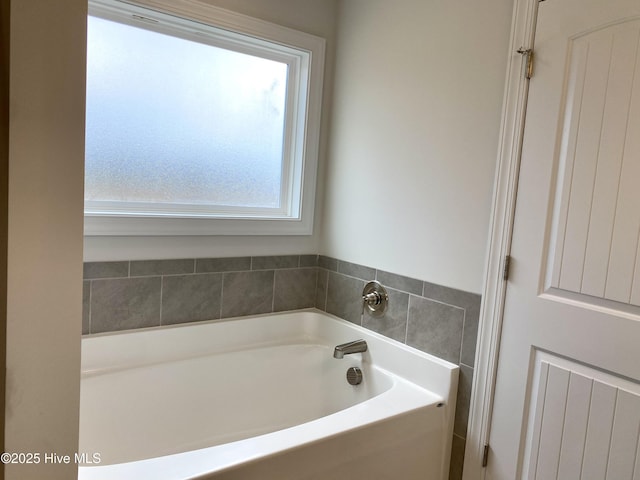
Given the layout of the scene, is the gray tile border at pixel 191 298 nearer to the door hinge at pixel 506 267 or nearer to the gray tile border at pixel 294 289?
the gray tile border at pixel 294 289

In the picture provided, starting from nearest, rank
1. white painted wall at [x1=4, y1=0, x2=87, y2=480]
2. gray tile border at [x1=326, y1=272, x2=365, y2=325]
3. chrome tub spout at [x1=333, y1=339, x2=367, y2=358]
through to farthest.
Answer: white painted wall at [x1=4, y1=0, x2=87, y2=480], chrome tub spout at [x1=333, y1=339, x2=367, y2=358], gray tile border at [x1=326, y1=272, x2=365, y2=325]

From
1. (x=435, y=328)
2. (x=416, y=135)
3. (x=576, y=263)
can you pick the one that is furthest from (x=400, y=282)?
(x=576, y=263)

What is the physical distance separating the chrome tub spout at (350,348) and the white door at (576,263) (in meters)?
0.65

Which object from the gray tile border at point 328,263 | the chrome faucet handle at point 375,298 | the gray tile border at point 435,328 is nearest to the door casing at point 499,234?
the gray tile border at point 435,328

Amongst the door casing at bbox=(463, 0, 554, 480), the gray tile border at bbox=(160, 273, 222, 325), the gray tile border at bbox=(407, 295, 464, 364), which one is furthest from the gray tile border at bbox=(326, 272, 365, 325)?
the door casing at bbox=(463, 0, 554, 480)

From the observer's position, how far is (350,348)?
2.08 m

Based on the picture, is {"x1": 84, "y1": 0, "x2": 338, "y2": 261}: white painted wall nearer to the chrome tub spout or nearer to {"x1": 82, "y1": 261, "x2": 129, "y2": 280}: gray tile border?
{"x1": 82, "y1": 261, "x2": 129, "y2": 280}: gray tile border

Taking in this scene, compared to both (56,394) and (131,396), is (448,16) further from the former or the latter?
(131,396)

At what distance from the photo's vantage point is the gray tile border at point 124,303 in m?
1.90

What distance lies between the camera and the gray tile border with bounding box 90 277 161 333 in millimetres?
1899

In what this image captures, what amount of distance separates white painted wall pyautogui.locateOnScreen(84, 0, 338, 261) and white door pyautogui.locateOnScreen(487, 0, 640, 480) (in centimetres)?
114

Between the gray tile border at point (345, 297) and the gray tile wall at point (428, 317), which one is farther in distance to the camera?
the gray tile border at point (345, 297)

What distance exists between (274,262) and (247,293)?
21 centimetres

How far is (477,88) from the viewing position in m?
1.71
